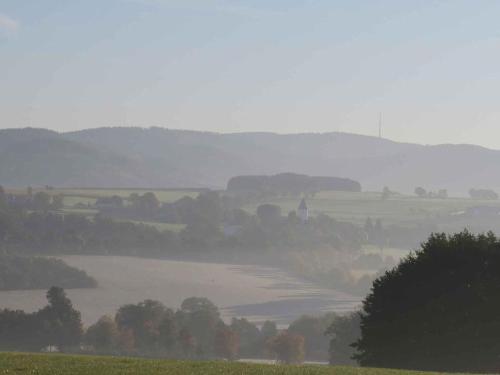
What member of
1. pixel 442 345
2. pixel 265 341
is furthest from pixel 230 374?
pixel 265 341

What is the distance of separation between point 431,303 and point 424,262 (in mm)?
3265

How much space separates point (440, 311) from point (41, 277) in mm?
Result: 155159

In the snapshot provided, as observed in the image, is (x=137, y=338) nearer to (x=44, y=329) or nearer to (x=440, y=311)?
(x=44, y=329)

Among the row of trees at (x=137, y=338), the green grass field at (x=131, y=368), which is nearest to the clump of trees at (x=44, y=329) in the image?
the row of trees at (x=137, y=338)

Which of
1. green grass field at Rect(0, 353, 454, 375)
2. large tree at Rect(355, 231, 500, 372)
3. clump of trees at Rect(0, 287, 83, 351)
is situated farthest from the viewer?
clump of trees at Rect(0, 287, 83, 351)

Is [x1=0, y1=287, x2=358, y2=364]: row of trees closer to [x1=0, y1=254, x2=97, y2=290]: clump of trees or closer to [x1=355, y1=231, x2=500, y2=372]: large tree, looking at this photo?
[x1=355, y1=231, x2=500, y2=372]: large tree

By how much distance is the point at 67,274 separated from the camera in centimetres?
19550

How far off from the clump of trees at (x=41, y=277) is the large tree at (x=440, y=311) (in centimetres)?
14286

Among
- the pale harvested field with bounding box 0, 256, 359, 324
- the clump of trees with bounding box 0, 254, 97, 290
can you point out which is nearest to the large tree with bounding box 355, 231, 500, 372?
the pale harvested field with bounding box 0, 256, 359, 324

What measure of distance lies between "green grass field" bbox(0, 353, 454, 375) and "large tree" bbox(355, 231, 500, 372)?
14.8 metres

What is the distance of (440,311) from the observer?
165 feet

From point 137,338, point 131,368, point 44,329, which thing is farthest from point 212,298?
point 131,368

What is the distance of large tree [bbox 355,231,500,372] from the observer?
162 feet

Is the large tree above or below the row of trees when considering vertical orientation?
above
